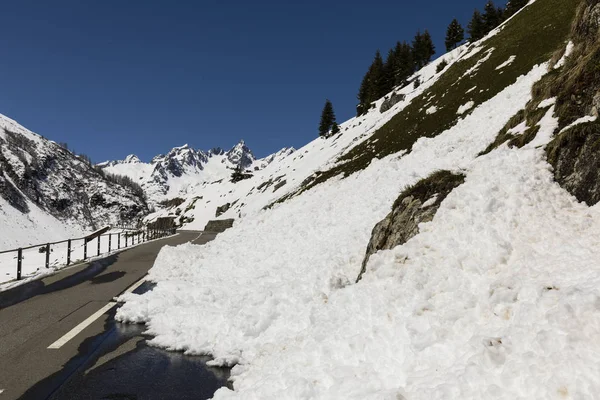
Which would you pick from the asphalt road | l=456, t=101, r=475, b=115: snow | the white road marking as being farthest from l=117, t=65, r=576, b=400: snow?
l=456, t=101, r=475, b=115: snow

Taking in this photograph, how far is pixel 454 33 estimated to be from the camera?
243 feet

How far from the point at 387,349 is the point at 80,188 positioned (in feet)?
739

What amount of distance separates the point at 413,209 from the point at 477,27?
67.9 m

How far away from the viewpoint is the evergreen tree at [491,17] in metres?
60.2

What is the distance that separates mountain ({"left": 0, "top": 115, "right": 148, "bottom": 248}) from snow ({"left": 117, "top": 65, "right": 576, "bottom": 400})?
124542 mm

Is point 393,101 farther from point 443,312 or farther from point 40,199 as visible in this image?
point 40,199

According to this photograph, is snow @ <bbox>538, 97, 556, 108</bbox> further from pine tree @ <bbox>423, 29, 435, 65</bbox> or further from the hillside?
pine tree @ <bbox>423, 29, 435, 65</bbox>

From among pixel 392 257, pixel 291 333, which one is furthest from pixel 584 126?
pixel 291 333

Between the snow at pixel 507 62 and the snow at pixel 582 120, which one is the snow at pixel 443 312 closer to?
the snow at pixel 582 120

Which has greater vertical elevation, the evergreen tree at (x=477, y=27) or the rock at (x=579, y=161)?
the evergreen tree at (x=477, y=27)

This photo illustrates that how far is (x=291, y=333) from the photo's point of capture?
6723mm

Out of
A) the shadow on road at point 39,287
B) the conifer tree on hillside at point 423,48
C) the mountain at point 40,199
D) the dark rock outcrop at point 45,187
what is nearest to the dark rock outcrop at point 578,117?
the shadow on road at point 39,287

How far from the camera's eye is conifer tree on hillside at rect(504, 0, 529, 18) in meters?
57.0

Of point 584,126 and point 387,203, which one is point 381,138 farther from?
point 584,126
